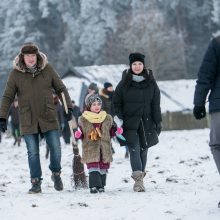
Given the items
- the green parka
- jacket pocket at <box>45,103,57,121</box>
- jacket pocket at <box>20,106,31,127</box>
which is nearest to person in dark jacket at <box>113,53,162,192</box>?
jacket pocket at <box>45,103,57,121</box>

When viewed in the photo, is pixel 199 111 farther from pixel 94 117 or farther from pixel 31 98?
pixel 31 98

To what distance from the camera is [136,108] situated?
9.76 meters

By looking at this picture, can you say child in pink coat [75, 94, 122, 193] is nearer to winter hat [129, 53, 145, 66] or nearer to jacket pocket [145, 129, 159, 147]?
jacket pocket [145, 129, 159, 147]

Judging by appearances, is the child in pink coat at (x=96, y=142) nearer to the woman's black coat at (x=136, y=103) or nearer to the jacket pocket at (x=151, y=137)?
the woman's black coat at (x=136, y=103)

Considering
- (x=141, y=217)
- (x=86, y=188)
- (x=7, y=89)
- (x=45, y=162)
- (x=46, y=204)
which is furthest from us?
(x=45, y=162)

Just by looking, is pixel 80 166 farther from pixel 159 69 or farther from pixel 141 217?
pixel 159 69

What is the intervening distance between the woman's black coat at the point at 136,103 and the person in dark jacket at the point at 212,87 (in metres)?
2.69

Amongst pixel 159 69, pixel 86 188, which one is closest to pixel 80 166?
pixel 86 188

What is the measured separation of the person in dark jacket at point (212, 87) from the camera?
697 cm

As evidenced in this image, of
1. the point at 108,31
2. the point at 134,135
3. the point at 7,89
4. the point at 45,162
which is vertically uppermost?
the point at 108,31

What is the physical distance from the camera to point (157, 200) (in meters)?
8.30

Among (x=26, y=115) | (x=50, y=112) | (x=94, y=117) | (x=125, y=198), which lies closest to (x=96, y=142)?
(x=94, y=117)

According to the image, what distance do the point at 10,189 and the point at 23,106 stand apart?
1742 millimetres

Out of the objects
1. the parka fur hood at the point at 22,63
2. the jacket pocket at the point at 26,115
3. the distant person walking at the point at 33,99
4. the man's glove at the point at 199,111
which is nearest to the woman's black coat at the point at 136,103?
the distant person walking at the point at 33,99
